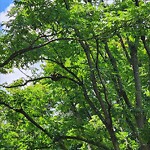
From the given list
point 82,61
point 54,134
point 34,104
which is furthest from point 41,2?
point 34,104

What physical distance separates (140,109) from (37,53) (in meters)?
4.55

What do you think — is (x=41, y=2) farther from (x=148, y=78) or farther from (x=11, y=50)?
(x=148, y=78)

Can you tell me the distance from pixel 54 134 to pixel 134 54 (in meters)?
4.43

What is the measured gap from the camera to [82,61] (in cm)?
1327

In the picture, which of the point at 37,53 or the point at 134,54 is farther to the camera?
the point at 134,54

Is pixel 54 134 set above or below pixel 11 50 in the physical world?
below

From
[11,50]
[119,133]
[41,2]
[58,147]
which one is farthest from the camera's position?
[119,133]

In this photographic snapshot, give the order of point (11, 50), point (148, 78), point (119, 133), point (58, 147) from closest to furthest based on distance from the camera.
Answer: point (11, 50) < point (58, 147) < point (119, 133) < point (148, 78)

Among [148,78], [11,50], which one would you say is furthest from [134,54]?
[11,50]

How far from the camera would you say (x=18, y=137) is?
15.3 metres

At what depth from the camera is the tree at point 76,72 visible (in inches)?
381

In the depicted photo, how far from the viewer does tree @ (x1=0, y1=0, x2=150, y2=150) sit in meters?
9.67

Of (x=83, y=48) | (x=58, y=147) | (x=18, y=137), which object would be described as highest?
(x=83, y=48)

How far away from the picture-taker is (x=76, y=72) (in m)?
13.3
